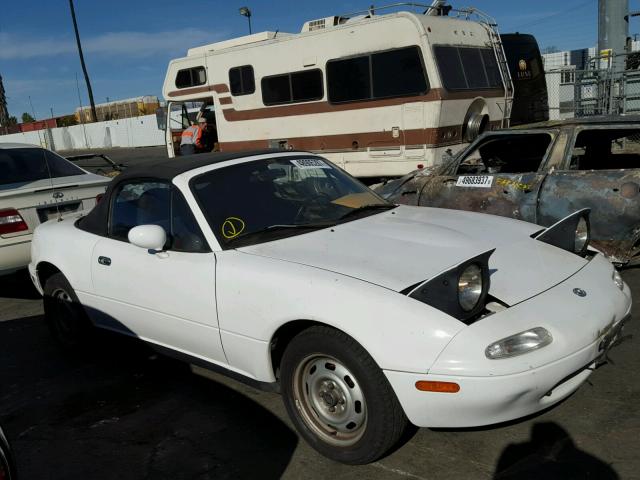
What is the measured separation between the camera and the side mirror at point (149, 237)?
3393mm

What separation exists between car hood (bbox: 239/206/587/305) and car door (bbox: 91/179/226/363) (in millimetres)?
363

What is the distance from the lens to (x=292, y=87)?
34.1ft

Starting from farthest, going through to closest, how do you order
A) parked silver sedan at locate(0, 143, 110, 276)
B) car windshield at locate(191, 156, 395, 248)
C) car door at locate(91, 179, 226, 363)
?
parked silver sedan at locate(0, 143, 110, 276) < car windshield at locate(191, 156, 395, 248) < car door at locate(91, 179, 226, 363)

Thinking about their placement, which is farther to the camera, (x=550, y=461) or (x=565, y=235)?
(x=565, y=235)

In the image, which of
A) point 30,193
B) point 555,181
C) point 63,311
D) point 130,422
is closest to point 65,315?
point 63,311

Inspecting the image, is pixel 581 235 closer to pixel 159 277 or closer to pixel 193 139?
→ pixel 159 277

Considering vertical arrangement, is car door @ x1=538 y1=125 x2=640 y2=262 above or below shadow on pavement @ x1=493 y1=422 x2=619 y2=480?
above

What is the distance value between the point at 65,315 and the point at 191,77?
823cm

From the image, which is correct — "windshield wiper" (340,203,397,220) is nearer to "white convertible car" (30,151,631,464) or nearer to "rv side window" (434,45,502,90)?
"white convertible car" (30,151,631,464)

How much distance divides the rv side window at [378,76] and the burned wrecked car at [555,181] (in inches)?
113

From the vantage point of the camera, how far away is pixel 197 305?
10.9ft

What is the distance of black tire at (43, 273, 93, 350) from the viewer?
4377mm

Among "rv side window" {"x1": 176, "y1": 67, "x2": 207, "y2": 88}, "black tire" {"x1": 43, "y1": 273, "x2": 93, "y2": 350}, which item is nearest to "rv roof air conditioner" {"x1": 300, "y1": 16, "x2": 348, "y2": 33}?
"rv side window" {"x1": 176, "y1": 67, "x2": 207, "y2": 88}

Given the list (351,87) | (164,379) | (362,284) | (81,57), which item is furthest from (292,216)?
(81,57)
